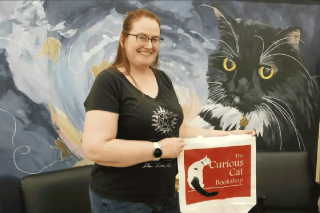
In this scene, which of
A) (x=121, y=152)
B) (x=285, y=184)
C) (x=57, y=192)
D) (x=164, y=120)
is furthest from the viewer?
(x=285, y=184)

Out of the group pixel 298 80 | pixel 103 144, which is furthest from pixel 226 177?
pixel 298 80

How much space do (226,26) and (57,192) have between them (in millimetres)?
1640

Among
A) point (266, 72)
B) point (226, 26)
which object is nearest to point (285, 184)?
point (266, 72)

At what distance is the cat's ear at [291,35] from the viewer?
2.06 m

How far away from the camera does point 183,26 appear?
1.92 meters

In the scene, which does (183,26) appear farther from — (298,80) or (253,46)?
(298,80)

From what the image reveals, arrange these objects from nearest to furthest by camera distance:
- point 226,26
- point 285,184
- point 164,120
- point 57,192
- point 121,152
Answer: point 121,152 < point 164,120 < point 57,192 < point 285,184 < point 226,26

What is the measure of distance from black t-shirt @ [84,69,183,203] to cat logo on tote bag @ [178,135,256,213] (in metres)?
0.11

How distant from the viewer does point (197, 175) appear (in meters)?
1.06

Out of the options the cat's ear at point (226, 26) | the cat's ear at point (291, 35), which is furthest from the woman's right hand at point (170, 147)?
the cat's ear at point (291, 35)

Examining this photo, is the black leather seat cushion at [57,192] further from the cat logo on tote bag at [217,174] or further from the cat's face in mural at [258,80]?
the cat's face in mural at [258,80]

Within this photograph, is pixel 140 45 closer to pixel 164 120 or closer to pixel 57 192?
pixel 164 120

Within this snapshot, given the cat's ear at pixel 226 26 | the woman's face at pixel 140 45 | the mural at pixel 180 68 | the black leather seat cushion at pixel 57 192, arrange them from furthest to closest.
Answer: the cat's ear at pixel 226 26 → the mural at pixel 180 68 → the black leather seat cushion at pixel 57 192 → the woman's face at pixel 140 45

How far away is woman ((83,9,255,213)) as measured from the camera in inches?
32.9
